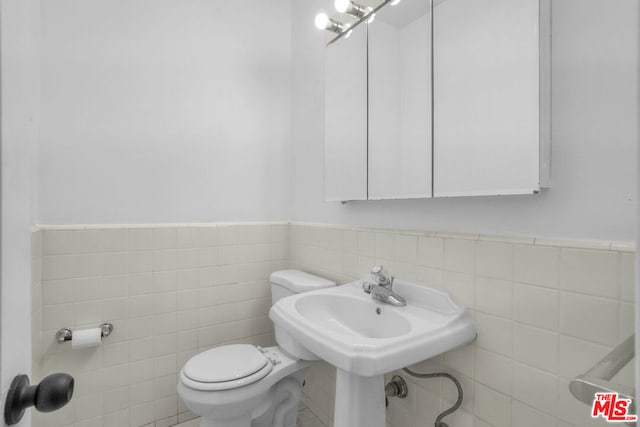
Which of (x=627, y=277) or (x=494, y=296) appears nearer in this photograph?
(x=627, y=277)

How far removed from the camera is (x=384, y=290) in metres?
1.15

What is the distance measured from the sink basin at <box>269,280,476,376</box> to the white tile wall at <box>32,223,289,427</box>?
68cm

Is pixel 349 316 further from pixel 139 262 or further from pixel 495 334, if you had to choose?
pixel 139 262

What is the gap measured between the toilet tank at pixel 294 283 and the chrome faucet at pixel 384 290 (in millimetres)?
353

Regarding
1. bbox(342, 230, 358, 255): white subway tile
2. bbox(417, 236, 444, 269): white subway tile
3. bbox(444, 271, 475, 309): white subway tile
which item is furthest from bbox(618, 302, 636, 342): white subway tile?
bbox(342, 230, 358, 255): white subway tile

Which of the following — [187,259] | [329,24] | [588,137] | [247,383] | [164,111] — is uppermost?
[329,24]

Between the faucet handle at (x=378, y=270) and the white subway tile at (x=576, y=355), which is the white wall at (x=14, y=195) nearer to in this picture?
the faucet handle at (x=378, y=270)

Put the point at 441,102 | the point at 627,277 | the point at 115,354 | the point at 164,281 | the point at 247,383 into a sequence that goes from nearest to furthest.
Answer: the point at 627,277 → the point at 441,102 → the point at 247,383 → the point at 115,354 → the point at 164,281

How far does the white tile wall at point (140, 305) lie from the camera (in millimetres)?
1350

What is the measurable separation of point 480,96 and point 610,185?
0.42 m

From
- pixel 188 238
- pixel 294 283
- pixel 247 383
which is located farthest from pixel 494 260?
pixel 188 238

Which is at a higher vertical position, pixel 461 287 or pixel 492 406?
pixel 461 287

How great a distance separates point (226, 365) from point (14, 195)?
1124 mm

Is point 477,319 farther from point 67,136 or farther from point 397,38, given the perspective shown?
point 67,136
